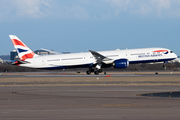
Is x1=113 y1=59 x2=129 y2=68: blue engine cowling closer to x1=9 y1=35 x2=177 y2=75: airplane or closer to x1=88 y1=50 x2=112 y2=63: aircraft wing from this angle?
x1=9 y1=35 x2=177 y2=75: airplane

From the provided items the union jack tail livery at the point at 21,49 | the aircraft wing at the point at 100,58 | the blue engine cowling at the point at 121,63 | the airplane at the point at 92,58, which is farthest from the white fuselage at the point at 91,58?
the blue engine cowling at the point at 121,63

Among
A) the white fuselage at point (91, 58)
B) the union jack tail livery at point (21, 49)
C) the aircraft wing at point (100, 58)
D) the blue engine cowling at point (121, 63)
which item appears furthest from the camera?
the union jack tail livery at point (21, 49)

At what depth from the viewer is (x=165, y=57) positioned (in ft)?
193

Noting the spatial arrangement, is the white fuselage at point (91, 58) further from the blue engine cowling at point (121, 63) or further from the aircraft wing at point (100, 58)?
the blue engine cowling at point (121, 63)

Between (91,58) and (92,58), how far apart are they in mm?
221

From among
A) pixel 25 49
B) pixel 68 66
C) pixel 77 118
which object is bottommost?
pixel 77 118

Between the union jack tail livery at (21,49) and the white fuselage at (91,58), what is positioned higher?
the union jack tail livery at (21,49)

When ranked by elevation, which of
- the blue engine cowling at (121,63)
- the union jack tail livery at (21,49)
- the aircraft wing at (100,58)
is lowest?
the blue engine cowling at (121,63)

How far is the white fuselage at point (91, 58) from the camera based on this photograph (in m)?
57.9

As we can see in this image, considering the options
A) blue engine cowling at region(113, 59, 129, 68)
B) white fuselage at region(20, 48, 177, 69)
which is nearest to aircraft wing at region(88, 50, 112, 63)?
white fuselage at region(20, 48, 177, 69)

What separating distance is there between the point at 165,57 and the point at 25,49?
2968cm

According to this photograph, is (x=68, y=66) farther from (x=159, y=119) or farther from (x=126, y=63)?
(x=159, y=119)

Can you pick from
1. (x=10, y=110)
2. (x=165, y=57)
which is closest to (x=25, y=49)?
(x=165, y=57)

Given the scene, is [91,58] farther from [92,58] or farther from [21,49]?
[21,49]
